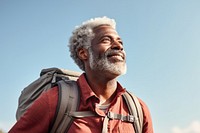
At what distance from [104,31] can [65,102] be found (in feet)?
4.48

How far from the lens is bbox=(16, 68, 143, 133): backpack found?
319cm

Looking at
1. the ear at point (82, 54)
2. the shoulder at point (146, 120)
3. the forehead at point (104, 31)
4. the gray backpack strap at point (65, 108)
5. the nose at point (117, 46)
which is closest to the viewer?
the gray backpack strap at point (65, 108)

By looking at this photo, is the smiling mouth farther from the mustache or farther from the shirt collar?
the shirt collar

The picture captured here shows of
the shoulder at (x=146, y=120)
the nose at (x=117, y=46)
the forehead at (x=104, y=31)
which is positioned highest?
the forehead at (x=104, y=31)

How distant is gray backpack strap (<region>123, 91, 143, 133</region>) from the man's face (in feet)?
1.30

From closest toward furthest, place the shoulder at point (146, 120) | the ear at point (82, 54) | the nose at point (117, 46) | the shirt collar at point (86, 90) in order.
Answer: the shirt collar at point (86, 90)
the shoulder at point (146, 120)
the nose at point (117, 46)
the ear at point (82, 54)

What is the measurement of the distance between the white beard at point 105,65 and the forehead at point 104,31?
36 centimetres

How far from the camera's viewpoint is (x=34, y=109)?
10.8 ft

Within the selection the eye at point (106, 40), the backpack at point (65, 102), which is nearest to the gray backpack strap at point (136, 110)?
the backpack at point (65, 102)

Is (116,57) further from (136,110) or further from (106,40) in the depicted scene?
(136,110)

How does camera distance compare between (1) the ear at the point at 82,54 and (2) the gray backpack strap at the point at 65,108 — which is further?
(1) the ear at the point at 82,54

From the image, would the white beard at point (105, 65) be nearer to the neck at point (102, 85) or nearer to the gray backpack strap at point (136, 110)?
the neck at point (102, 85)

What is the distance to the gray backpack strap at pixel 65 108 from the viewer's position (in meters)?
3.17

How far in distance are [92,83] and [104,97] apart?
0.88 feet
